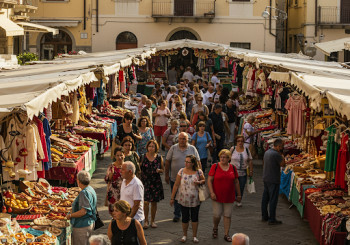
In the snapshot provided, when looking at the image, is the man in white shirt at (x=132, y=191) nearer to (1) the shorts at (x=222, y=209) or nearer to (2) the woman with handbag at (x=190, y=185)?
(2) the woman with handbag at (x=190, y=185)

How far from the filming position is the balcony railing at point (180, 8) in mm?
34938

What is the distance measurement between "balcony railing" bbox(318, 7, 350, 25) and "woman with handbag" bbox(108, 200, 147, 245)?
2955 cm

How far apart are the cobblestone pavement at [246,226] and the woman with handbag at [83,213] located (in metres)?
1.49

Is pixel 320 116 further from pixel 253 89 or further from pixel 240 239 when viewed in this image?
pixel 253 89

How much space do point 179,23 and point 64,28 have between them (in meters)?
5.67

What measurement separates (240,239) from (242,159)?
5.49 m

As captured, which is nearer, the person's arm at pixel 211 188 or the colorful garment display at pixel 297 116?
the person's arm at pixel 211 188

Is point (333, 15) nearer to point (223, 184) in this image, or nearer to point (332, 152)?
point (332, 152)

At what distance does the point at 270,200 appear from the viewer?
35.6 feet

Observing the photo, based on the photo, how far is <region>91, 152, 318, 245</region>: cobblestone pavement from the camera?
10.0 metres

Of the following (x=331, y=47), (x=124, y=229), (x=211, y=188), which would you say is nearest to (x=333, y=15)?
(x=331, y=47)

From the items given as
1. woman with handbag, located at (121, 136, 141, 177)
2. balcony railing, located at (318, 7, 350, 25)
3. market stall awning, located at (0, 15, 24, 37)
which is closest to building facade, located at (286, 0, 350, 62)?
balcony railing, located at (318, 7, 350, 25)

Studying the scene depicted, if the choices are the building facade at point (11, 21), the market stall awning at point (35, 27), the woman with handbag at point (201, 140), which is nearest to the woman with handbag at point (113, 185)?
the woman with handbag at point (201, 140)

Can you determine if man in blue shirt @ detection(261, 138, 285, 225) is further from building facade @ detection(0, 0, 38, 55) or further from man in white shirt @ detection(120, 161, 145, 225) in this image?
building facade @ detection(0, 0, 38, 55)
